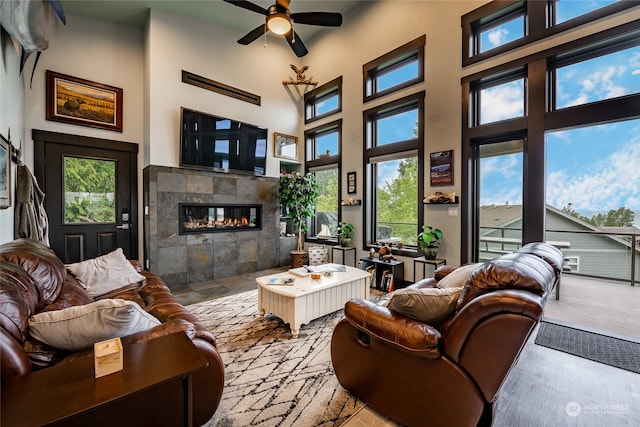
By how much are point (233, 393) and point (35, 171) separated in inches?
172

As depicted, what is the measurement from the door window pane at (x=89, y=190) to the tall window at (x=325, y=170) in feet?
11.8

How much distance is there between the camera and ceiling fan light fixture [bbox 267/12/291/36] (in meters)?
2.88

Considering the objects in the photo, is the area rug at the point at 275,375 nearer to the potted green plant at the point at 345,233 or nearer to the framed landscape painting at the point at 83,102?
the potted green plant at the point at 345,233

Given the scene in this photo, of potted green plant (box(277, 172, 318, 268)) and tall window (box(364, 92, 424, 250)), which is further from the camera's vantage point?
potted green plant (box(277, 172, 318, 268))

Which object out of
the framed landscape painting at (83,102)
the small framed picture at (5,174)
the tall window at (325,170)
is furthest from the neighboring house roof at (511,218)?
the framed landscape painting at (83,102)

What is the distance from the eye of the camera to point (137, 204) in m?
4.67

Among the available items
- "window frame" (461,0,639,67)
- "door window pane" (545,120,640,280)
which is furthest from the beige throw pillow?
"window frame" (461,0,639,67)

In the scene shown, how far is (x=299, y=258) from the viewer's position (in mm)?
5449

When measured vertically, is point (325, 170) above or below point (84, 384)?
above

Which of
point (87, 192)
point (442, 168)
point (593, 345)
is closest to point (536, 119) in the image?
point (442, 168)

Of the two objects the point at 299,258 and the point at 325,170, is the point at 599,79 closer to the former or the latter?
the point at 325,170

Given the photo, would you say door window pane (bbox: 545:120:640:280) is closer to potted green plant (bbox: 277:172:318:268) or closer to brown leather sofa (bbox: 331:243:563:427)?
brown leather sofa (bbox: 331:243:563:427)

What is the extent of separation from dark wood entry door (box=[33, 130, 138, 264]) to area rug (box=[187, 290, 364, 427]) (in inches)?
99.8

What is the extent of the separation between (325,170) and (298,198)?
0.96 metres
